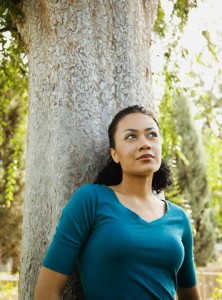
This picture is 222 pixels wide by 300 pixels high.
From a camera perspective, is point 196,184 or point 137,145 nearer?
point 137,145

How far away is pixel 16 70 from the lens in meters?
4.89

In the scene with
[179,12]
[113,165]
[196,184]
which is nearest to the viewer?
[113,165]

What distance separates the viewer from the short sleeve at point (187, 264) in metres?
2.16

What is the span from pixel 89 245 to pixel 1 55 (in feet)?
9.12

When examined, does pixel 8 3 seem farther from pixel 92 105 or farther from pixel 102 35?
pixel 92 105

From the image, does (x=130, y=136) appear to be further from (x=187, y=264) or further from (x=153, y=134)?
(x=187, y=264)

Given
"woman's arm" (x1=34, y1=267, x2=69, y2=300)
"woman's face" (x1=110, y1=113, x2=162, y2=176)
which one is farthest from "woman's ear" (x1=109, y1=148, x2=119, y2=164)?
"woman's arm" (x1=34, y1=267, x2=69, y2=300)

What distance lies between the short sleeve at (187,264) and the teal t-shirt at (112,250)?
0.21 m

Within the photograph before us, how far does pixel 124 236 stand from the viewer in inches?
71.7

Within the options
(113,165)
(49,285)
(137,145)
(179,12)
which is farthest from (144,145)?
(179,12)

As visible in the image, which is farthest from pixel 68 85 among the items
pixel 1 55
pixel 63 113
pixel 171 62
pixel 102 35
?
pixel 171 62

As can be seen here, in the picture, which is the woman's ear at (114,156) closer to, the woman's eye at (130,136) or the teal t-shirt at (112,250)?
the woman's eye at (130,136)

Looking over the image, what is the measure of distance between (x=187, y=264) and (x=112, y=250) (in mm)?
583

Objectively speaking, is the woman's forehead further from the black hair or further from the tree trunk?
the tree trunk
